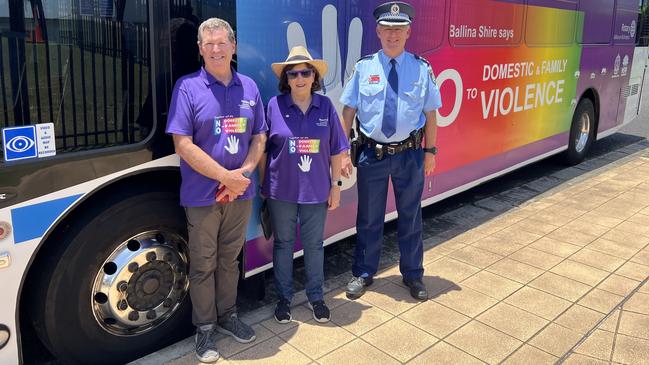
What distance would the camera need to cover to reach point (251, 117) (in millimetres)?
2906

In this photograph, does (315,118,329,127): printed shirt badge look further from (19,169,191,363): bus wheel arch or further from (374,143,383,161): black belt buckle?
(19,169,191,363): bus wheel arch

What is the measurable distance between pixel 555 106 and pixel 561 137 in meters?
0.67

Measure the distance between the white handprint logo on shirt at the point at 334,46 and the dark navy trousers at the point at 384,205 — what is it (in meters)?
0.48

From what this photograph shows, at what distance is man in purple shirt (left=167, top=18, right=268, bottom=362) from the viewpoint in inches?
107

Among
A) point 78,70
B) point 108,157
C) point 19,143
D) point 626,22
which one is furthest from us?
point 626,22

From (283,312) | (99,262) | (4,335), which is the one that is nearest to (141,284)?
(99,262)

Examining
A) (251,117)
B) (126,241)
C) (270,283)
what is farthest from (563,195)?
(126,241)

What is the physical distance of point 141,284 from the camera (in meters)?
2.97

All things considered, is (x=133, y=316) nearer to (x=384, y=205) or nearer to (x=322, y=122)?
(x=322, y=122)

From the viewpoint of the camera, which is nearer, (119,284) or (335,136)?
(119,284)

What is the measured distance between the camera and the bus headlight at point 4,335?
2.54 meters

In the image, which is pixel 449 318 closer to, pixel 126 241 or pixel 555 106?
pixel 126 241

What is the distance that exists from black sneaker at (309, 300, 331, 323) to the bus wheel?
5404 mm

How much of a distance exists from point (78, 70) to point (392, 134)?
6.02ft
